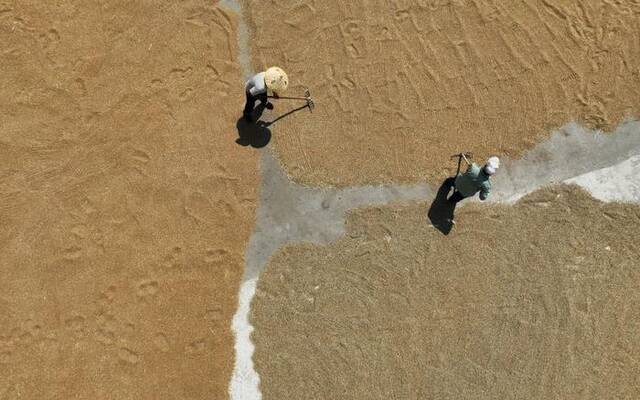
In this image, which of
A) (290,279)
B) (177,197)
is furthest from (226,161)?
(290,279)

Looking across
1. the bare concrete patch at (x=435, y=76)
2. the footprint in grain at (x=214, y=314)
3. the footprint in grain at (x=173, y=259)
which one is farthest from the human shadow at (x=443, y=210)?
the footprint in grain at (x=173, y=259)

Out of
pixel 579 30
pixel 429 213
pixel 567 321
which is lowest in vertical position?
pixel 567 321

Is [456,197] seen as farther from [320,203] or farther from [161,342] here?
[161,342]

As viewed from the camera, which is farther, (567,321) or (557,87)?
(557,87)

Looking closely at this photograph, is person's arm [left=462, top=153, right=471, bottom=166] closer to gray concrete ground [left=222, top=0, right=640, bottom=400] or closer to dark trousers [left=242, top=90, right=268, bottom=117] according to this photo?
gray concrete ground [left=222, top=0, right=640, bottom=400]

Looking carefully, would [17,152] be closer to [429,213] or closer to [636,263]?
[429,213]

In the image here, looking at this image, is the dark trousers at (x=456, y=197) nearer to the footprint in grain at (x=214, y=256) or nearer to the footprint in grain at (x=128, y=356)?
the footprint in grain at (x=214, y=256)

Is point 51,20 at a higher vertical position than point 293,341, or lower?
higher
